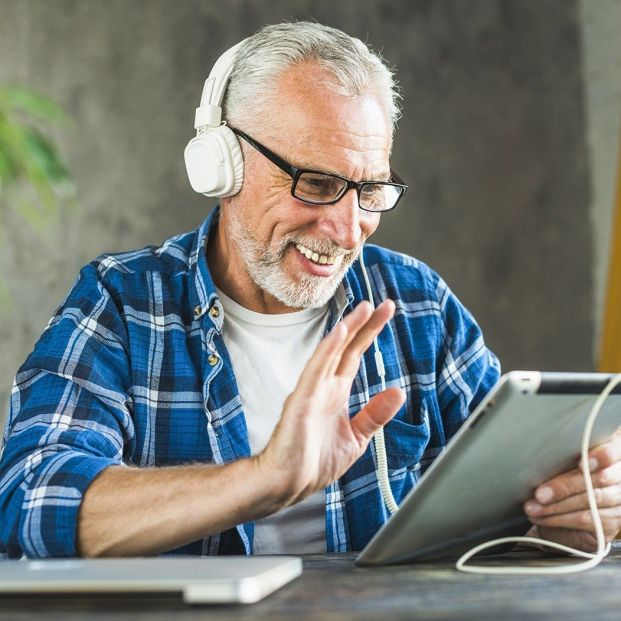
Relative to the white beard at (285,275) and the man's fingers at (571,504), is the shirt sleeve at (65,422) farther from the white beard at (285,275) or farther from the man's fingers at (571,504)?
the man's fingers at (571,504)

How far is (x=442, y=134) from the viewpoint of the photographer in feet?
11.3

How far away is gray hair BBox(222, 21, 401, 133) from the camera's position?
4.83 ft

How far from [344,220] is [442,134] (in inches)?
83.6

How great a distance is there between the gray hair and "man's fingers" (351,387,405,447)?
1.92 feet

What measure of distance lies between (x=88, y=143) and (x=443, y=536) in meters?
2.34

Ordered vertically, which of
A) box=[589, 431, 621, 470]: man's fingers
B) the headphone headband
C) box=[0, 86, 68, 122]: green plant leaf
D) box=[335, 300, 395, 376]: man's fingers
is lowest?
box=[589, 431, 621, 470]: man's fingers

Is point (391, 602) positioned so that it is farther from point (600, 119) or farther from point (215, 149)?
point (600, 119)

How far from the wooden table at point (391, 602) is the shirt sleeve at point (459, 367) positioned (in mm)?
684

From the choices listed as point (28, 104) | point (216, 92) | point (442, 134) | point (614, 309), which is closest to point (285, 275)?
point (216, 92)

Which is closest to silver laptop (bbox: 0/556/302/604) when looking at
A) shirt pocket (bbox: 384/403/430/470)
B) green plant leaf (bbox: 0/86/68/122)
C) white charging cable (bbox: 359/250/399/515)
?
white charging cable (bbox: 359/250/399/515)

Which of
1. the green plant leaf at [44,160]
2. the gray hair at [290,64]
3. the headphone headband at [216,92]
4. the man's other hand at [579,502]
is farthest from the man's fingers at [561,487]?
the green plant leaf at [44,160]

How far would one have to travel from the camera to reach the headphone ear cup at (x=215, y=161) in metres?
1.48

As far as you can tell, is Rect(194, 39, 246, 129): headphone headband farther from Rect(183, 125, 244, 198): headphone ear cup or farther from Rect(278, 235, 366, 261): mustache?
Rect(278, 235, 366, 261): mustache

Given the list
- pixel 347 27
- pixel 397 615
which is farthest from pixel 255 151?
pixel 347 27
